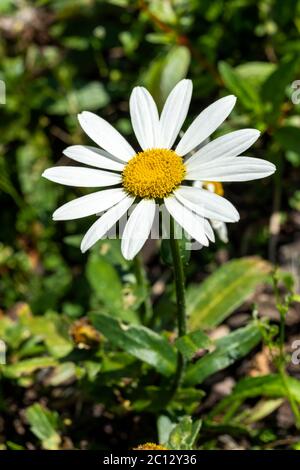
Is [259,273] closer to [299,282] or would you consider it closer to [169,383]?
[299,282]

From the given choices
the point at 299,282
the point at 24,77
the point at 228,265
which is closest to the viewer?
the point at 228,265

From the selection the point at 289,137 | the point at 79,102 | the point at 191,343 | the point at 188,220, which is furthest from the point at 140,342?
the point at 79,102

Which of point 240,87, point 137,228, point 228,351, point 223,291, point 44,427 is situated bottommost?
point 44,427

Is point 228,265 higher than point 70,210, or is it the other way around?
point 70,210

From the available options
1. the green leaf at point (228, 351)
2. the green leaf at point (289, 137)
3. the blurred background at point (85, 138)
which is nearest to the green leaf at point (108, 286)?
the blurred background at point (85, 138)

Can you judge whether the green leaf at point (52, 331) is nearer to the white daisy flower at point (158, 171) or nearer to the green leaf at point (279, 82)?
the white daisy flower at point (158, 171)

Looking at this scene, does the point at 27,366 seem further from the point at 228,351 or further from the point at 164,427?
the point at 228,351
